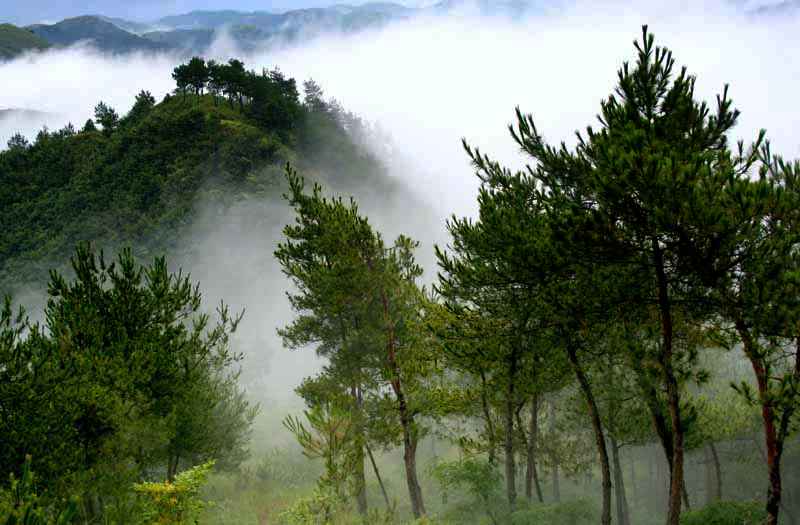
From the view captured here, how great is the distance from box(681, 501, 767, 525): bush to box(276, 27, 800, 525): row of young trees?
1.74 m

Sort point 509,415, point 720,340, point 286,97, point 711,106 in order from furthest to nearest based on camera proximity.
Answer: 1. point 286,97
2. point 509,415
3. point 720,340
4. point 711,106

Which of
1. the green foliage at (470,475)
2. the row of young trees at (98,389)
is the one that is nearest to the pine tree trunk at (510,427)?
the green foliage at (470,475)

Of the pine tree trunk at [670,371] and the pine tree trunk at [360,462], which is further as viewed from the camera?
the pine tree trunk at [670,371]

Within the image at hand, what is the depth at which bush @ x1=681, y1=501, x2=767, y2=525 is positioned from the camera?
1382 centimetres

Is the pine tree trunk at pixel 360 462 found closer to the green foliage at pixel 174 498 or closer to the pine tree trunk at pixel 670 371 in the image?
the green foliage at pixel 174 498

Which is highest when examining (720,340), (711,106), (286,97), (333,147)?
(286,97)

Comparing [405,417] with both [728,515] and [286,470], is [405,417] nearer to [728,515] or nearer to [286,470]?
[728,515]

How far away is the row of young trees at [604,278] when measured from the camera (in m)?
9.54

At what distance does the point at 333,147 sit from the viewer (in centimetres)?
9519

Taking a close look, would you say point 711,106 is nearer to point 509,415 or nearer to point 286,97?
point 509,415

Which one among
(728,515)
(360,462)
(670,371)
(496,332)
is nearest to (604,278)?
(670,371)

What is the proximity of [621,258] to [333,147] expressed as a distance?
8828 centimetres

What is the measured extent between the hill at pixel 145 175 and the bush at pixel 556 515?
213ft

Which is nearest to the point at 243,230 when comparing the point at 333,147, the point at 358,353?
Answer: the point at 333,147
